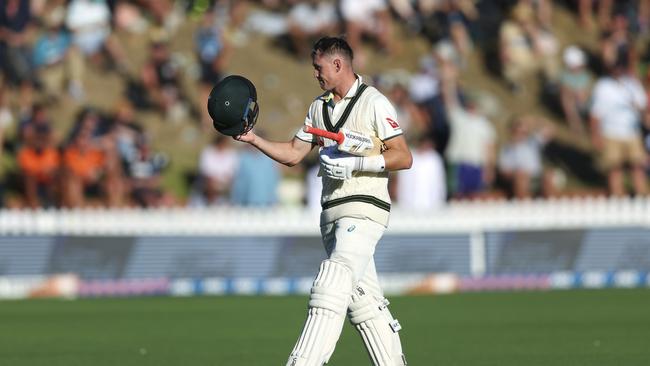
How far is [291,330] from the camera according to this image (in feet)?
47.0

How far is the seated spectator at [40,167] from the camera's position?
2072cm

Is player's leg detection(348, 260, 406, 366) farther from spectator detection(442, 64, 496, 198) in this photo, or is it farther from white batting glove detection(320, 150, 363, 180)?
spectator detection(442, 64, 496, 198)

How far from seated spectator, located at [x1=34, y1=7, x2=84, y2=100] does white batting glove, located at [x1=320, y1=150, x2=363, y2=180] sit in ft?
49.9

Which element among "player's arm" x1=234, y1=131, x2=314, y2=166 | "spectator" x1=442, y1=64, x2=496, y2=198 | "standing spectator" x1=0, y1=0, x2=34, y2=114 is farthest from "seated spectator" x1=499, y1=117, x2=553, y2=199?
"player's arm" x1=234, y1=131, x2=314, y2=166

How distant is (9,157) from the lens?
22.0 metres

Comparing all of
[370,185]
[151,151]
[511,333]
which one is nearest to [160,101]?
[151,151]

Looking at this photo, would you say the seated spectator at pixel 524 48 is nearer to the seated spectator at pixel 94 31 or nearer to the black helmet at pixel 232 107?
the seated spectator at pixel 94 31

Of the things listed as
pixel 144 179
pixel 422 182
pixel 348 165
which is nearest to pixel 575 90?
pixel 422 182

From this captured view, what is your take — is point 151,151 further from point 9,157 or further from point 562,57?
point 562,57

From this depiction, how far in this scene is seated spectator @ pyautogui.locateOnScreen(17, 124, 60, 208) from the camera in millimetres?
20719

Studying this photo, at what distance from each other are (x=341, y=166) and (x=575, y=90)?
1811cm

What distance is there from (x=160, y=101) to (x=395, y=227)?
5.14 meters

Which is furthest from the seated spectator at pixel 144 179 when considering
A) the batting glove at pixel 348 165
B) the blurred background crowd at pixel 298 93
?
the batting glove at pixel 348 165

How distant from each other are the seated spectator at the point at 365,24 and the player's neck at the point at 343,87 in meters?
16.1
